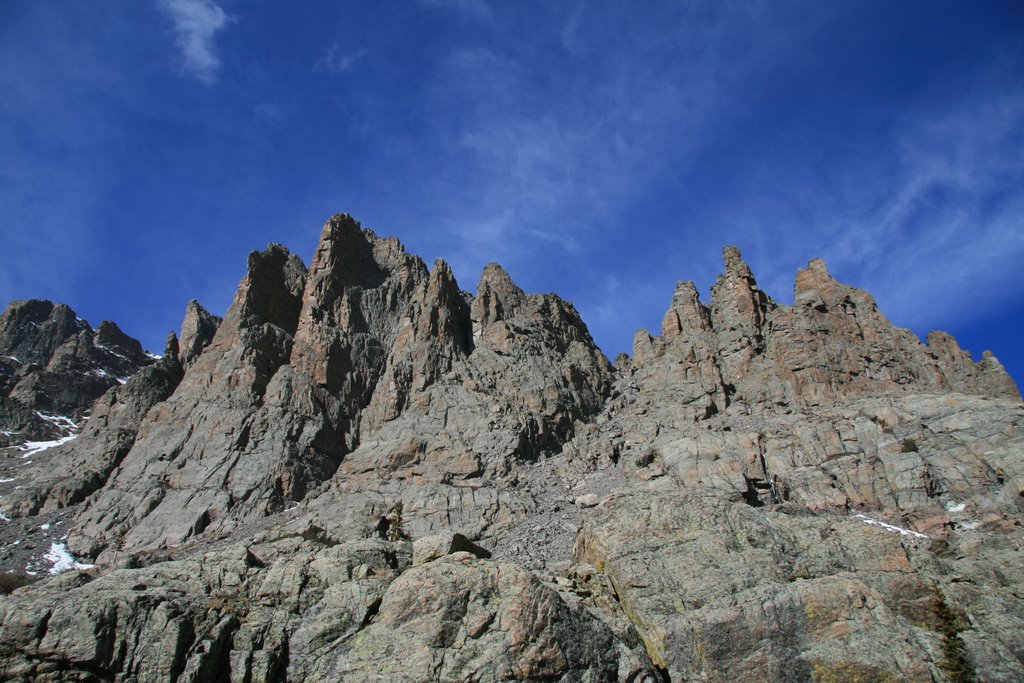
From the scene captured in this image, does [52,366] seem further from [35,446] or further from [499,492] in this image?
[499,492]

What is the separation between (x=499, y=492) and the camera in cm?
7650

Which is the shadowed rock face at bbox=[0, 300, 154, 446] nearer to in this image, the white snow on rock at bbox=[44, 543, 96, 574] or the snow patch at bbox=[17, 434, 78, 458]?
the snow patch at bbox=[17, 434, 78, 458]

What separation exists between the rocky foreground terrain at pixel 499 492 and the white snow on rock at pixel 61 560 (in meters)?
0.48

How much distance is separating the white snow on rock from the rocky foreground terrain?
483mm

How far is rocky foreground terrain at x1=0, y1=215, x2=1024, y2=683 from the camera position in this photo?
57.2ft

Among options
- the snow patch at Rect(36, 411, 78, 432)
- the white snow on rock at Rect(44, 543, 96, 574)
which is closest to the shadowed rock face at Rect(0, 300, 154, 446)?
the snow patch at Rect(36, 411, 78, 432)

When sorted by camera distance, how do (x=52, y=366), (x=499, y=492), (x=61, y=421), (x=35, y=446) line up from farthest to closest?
(x=52, y=366) < (x=61, y=421) < (x=35, y=446) < (x=499, y=492)

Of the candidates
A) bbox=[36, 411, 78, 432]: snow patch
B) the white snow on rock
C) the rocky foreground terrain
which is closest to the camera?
the rocky foreground terrain

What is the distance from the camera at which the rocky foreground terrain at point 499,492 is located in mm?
17438

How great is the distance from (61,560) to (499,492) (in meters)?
49.3

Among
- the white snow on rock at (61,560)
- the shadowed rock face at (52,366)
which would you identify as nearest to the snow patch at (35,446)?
the shadowed rock face at (52,366)

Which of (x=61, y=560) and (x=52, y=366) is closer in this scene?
(x=61, y=560)

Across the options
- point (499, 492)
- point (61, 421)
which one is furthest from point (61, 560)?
point (61, 421)

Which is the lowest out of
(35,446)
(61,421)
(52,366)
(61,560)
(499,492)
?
(61,560)
